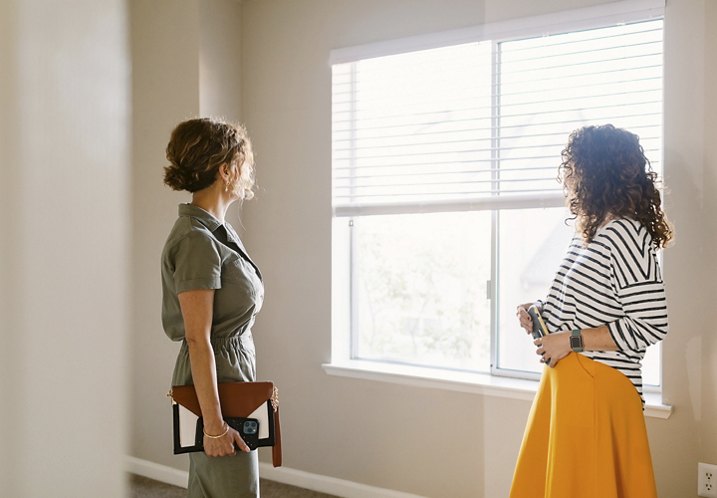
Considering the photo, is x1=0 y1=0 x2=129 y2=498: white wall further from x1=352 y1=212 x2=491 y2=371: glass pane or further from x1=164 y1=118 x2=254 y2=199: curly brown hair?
x1=352 y1=212 x2=491 y2=371: glass pane

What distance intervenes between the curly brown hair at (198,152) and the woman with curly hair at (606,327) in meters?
1.06

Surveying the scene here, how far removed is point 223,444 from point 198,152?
73 centimetres

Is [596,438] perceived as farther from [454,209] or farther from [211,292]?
[454,209]

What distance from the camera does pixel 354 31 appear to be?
3.00m

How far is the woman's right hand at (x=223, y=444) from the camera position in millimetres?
1506

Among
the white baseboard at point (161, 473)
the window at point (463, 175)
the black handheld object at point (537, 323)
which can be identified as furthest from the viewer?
the white baseboard at point (161, 473)

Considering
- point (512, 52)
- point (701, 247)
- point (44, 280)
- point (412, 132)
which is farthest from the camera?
point (412, 132)

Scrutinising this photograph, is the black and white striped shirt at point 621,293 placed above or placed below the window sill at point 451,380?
above

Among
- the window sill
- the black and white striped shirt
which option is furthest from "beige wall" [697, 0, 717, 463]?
the black and white striped shirt

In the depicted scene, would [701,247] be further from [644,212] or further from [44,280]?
[44,280]

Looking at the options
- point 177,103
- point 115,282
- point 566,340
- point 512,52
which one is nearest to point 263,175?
point 177,103

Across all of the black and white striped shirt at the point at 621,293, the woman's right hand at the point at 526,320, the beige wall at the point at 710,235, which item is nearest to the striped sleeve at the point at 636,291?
the black and white striped shirt at the point at 621,293

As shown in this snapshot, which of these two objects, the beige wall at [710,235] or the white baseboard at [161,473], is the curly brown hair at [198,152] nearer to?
the beige wall at [710,235]

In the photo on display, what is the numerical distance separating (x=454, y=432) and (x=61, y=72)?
2700mm
